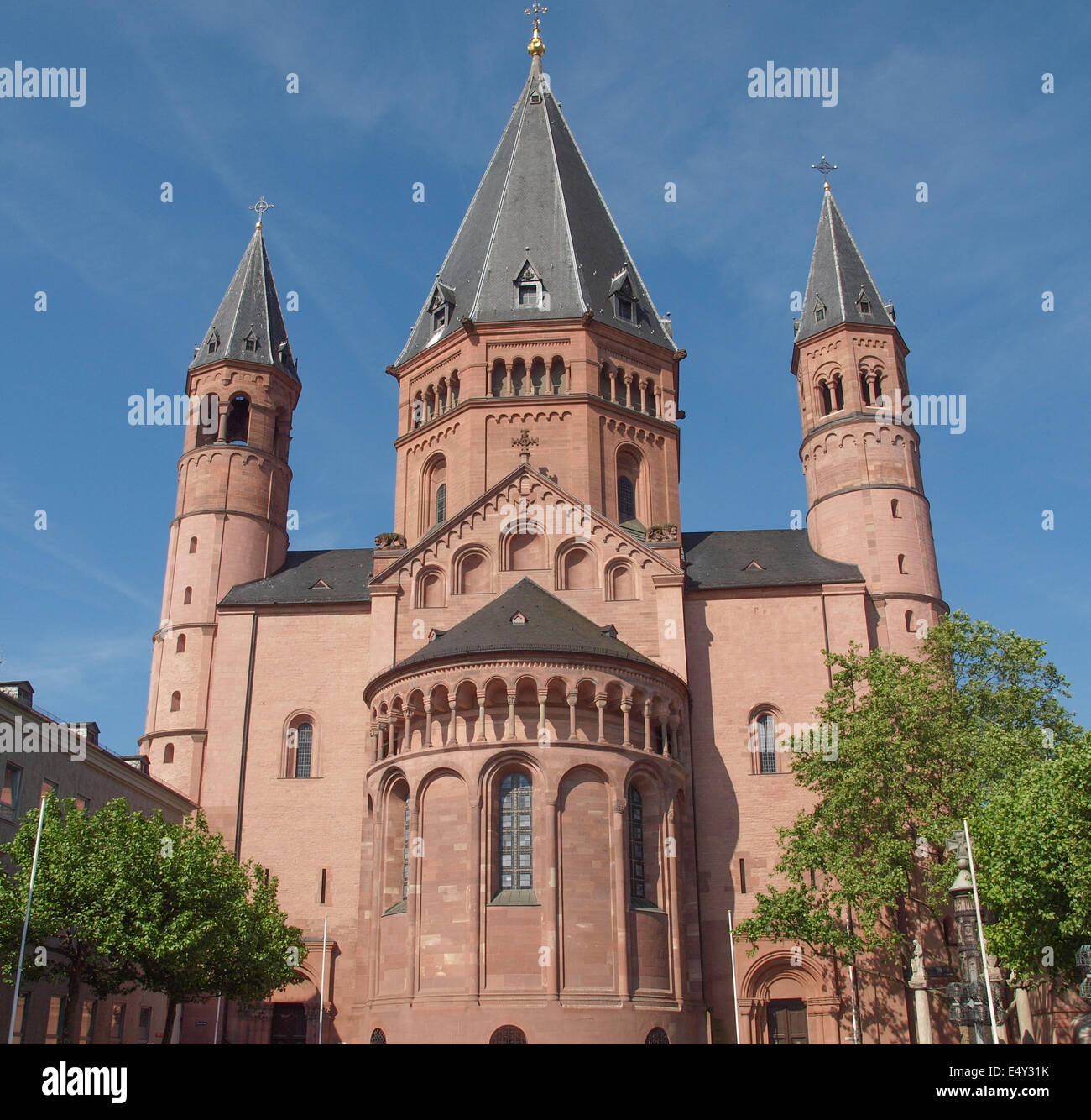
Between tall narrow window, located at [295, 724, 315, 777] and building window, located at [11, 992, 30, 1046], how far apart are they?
13682mm

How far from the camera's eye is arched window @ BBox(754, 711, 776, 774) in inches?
1636

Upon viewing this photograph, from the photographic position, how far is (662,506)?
1930 inches

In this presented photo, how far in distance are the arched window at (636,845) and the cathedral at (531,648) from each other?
141mm

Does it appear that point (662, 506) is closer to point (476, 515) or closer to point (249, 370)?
point (476, 515)

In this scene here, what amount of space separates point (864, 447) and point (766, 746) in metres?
13.6

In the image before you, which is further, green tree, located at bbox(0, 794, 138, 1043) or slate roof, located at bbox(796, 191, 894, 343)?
slate roof, located at bbox(796, 191, 894, 343)

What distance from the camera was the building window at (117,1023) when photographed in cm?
3725

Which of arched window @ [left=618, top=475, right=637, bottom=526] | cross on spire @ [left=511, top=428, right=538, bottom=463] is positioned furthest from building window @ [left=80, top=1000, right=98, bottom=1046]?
arched window @ [left=618, top=475, right=637, bottom=526]

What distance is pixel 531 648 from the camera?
115 feet

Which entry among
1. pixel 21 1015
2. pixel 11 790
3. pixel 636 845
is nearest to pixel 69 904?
pixel 21 1015

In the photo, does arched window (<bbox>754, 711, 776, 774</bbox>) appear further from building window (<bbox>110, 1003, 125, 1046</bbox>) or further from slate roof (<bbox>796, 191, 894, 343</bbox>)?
building window (<bbox>110, 1003, 125, 1046</bbox>)

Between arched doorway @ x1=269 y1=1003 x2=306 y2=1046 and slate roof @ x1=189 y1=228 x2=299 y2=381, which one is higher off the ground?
slate roof @ x1=189 y1=228 x2=299 y2=381
